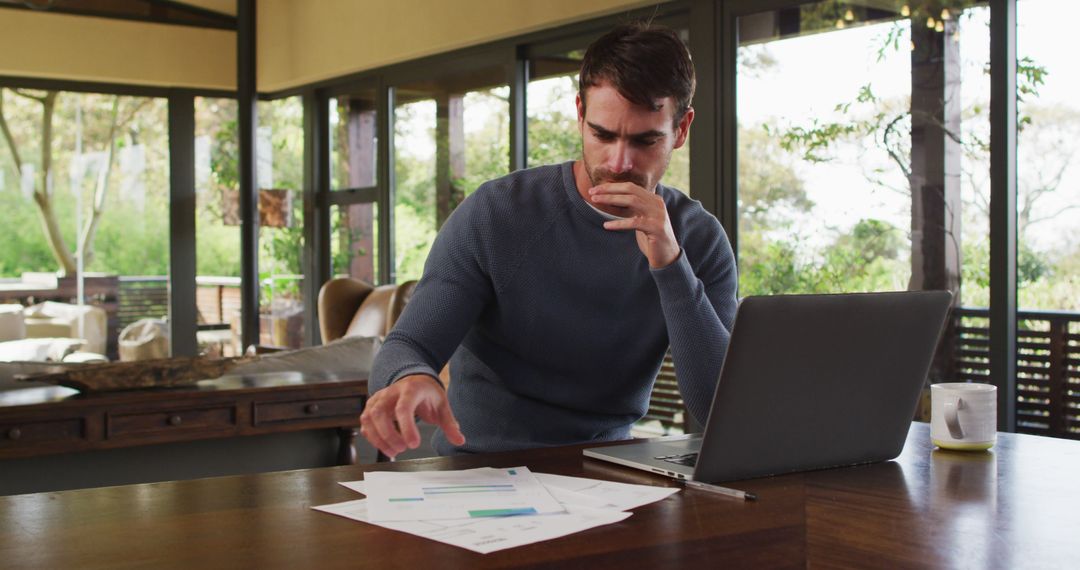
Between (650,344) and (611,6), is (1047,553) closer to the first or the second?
(650,344)

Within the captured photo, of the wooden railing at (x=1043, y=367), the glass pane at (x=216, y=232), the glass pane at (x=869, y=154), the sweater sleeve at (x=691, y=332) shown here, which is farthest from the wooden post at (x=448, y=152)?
the sweater sleeve at (x=691, y=332)

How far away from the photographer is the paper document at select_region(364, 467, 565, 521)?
1.23m

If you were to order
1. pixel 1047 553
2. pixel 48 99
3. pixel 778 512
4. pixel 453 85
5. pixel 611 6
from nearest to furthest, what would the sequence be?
pixel 1047 553 → pixel 778 512 → pixel 611 6 → pixel 453 85 → pixel 48 99

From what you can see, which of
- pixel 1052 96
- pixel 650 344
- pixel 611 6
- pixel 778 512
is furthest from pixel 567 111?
pixel 778 512

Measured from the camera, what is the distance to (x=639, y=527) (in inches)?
46.7

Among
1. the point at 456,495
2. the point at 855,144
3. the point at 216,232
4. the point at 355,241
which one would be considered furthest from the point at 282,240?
the point at 456,495

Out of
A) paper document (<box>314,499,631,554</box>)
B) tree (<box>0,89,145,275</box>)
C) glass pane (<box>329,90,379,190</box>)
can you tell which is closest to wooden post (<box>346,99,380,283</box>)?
glass pane (<box>329,90,379,190</box>)

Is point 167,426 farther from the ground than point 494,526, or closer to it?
closer to it

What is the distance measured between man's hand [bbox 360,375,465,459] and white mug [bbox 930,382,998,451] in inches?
30.4

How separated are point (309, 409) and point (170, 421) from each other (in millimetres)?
423

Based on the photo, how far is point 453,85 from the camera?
254 inches

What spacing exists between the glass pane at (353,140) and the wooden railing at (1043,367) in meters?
4.38

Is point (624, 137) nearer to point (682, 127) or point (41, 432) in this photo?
point (682, 127)

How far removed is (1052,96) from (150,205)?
640 centimetres
